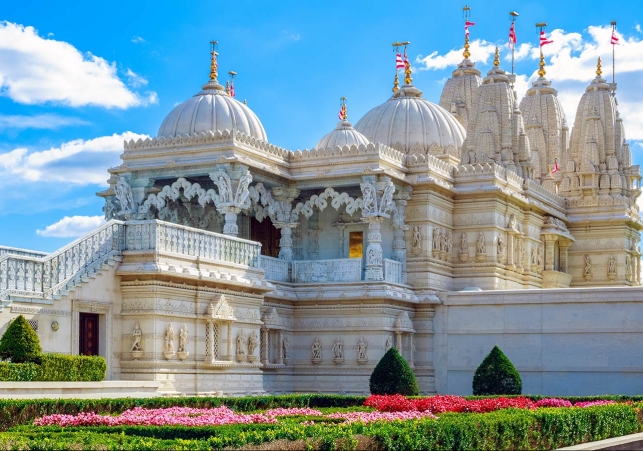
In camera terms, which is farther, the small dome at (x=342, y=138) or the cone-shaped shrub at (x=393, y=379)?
the small dome at (x=342, y=138)

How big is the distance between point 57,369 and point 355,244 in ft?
52.2

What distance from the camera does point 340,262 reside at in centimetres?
3241

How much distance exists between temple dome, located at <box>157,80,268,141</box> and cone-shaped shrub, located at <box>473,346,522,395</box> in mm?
10133

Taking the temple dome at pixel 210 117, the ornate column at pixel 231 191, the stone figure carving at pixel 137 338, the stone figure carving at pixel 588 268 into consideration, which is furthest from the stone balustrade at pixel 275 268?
the stone figure carving at pixel 588 268

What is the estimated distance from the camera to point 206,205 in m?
34.0

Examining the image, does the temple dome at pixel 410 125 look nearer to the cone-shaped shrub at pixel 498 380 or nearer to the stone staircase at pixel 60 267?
the cone-shaped shrub at pixel 498 380

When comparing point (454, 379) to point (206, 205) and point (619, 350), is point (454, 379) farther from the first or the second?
point (206, 205)

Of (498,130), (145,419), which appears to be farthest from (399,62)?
(145,419)

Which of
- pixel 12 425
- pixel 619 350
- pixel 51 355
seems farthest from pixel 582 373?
pixel 12 425

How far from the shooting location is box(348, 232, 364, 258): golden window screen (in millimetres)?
34438

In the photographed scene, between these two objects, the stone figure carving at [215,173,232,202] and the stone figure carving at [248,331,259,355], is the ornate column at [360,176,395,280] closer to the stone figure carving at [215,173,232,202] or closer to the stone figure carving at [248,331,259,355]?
the stone figure carving at [215,173,232,202]

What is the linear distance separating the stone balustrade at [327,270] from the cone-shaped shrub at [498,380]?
18.4ft

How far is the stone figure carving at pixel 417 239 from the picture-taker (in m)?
33.7

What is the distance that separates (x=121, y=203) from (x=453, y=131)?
40.9ft
